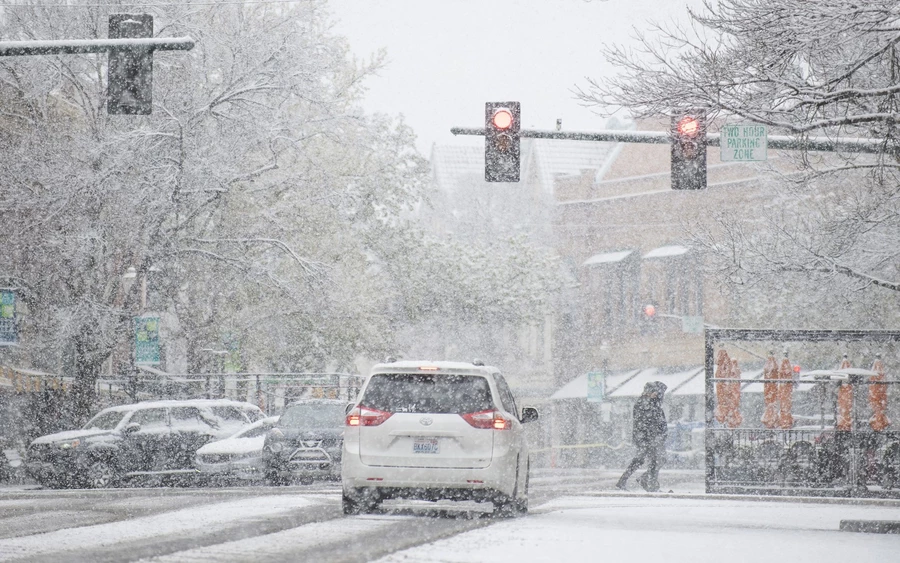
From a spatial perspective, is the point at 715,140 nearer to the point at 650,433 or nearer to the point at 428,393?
the point at 428,393

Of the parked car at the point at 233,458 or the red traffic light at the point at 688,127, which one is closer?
the red traffic light at the point at 688,127

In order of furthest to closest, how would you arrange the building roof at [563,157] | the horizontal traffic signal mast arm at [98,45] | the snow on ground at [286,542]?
the building roof at [563,157]
the horizontal traffic signal mast arm at [98,45]
the snow on ground at [286,542]

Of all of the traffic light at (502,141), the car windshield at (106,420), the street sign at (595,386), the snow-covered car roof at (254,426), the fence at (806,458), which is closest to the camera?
the traffic light at (502,141)

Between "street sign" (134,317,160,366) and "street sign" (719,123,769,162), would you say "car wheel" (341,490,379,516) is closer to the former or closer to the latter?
"street sign" (719,123,769,162)

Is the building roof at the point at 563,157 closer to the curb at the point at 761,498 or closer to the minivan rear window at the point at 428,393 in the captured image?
the curb at the point at 761,498

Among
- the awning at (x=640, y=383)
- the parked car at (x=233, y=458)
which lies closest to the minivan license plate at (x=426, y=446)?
the parked car at (x=233, y=458)

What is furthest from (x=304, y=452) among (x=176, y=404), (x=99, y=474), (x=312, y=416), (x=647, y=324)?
(x=647, y=324)

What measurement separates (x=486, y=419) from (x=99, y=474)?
44.4 ft

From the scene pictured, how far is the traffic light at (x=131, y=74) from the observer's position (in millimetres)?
15672

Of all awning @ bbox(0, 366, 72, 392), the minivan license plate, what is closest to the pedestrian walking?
the minivan license plate

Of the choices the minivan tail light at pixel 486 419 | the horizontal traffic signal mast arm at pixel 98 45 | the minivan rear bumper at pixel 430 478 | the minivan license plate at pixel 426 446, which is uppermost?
the horizontal traffic signal mast arm at pixel 98 45

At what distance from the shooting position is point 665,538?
42.7 feet

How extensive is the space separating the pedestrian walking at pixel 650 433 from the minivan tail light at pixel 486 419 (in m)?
9.31

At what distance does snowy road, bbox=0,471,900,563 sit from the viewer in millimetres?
11125
